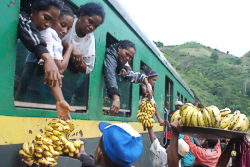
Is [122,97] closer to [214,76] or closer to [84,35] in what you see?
[84,35]

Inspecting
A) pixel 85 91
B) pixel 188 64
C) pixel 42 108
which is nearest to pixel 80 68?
pixel 85 91

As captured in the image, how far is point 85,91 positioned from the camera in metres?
3.26

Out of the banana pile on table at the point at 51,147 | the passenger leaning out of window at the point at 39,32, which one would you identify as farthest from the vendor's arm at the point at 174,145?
the passenger leaning out of window at the point at 39,32

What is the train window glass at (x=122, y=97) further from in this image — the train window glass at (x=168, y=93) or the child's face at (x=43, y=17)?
the train window glass at (x=168, y=93)

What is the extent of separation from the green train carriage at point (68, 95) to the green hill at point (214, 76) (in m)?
30.8

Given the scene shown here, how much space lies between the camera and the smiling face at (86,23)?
114 inches

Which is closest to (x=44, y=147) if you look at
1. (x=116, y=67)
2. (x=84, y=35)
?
(x=84, y=35)

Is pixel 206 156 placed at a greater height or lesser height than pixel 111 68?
lesser

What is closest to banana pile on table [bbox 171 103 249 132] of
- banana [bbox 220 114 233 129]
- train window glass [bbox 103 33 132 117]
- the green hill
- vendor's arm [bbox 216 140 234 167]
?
banana [bbox 220 114 233 129]

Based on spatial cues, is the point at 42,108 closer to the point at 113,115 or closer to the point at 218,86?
the point at 113,115

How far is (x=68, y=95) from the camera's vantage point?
2.94 metres

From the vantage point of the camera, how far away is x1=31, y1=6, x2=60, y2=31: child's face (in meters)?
2.11

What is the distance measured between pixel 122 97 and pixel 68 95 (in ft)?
5.78

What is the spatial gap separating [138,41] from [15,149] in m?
3.49
